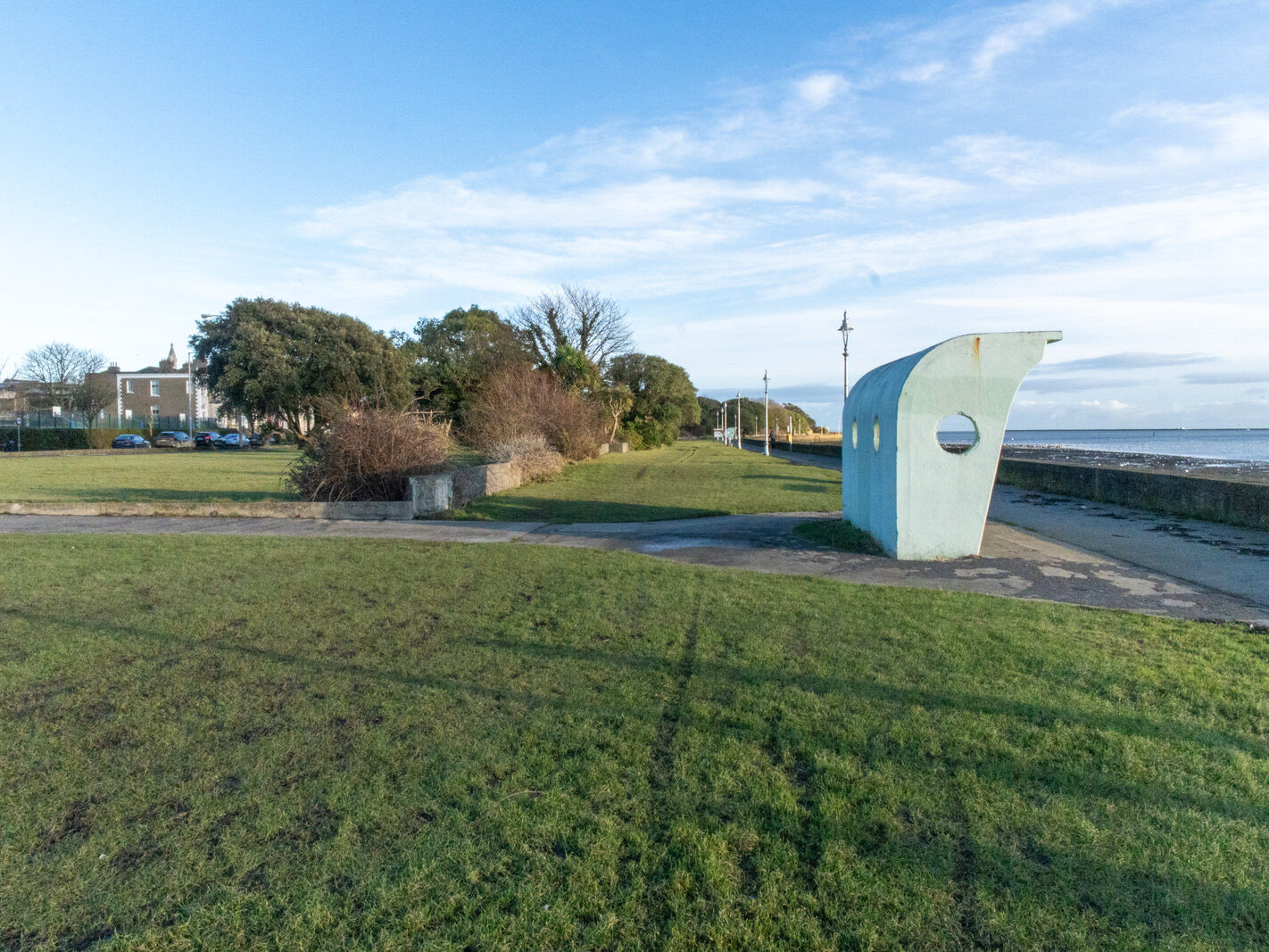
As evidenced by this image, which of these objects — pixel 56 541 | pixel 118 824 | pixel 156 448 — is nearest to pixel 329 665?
pixel 118 824

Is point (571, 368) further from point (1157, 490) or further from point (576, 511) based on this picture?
point (1157, 490)

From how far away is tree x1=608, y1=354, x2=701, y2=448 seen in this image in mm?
60188

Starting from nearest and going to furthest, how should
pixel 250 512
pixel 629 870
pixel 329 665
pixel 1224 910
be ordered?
1. pixel 1224 910
2. pixel 629 870
3. pixel 329 665
4. pixel 250 512

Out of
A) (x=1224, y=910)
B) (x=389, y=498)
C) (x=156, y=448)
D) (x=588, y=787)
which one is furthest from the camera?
(x=156, y=448)

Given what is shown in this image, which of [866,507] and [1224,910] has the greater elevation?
[866,507]

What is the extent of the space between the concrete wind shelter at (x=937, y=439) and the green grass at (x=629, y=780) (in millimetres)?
3023

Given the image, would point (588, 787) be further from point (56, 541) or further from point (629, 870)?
point (56, 541)

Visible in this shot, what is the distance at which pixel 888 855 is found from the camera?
313cm

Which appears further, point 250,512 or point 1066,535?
point 250,512

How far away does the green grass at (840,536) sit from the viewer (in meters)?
10.8

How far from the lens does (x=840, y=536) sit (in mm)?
11602

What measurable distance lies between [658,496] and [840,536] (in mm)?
7630

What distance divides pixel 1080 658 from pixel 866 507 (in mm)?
6022

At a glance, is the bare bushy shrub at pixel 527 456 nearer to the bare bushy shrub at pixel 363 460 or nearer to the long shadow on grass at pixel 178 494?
the long shadow on grass at pixel 178 494
